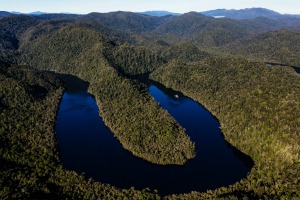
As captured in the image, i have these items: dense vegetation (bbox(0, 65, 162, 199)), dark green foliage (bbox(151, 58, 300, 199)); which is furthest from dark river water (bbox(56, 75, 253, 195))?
dense vegetation (bbox(0, 65, 162, 199))

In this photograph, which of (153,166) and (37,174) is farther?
(153,166)

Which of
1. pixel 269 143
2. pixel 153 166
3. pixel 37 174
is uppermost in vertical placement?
pixel 37 174

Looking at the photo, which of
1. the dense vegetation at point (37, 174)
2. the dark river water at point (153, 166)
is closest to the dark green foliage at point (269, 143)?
the dark river water at point (153, 166)

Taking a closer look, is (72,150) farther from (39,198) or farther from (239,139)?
(239,139)

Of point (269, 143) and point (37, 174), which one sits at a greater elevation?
point (37, 174)

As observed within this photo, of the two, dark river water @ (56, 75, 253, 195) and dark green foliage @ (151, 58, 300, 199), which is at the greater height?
dark green foliage @ (151, 58, 300, 199)

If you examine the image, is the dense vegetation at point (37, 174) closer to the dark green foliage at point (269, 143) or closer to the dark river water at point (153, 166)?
the dark river water at point (153, 166)

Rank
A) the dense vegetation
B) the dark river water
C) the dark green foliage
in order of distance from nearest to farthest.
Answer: the dense vegetation
the dark green foliage
the dark river water

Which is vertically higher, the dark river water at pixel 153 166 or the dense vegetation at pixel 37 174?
the dense vegetation at pixel 37 174

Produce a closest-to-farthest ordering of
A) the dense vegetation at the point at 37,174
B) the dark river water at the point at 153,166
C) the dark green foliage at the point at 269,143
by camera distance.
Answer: the dense vegetation at the point at 37,174 → the dark green foliage at the point at 269,143 → the dark river water at the point at 153,166

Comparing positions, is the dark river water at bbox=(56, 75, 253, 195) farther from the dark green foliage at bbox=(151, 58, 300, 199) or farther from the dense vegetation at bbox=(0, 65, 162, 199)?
the dense vegetation at bbox=(0, 65, 162, 199)

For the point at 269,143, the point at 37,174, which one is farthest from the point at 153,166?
the point at 269,143

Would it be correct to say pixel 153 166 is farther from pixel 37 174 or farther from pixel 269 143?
pixel 269 143
